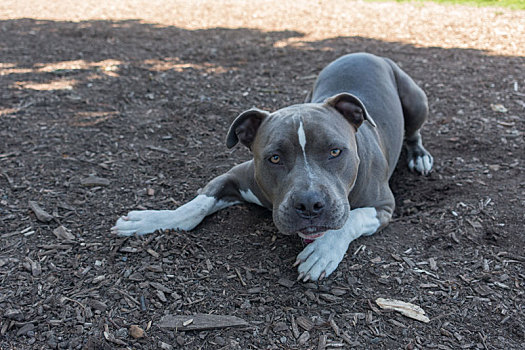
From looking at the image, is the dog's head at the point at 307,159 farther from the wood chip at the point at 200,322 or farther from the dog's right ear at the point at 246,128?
the wood chip at the point at 200,322

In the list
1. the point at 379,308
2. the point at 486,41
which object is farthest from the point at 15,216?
the point at 486,41

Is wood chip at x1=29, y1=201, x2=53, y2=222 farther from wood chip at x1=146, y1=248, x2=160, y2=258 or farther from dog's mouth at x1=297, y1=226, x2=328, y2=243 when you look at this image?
dog's mouth at x1=297, y1=226, x2=328, y2=243

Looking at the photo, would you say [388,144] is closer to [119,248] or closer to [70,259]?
[119,248]

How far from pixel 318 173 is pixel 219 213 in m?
1.22

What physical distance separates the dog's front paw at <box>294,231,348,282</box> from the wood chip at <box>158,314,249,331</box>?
619mm

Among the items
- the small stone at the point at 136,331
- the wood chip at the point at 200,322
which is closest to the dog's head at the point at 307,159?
the wood chip at the point at 200,322

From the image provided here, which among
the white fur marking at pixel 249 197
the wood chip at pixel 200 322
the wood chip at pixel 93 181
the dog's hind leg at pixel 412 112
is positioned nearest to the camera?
the wood chip at pixel 200 322

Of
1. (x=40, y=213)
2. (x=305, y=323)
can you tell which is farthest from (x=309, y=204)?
(x=40, y=213)

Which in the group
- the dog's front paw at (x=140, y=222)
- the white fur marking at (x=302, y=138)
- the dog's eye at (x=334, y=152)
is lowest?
the dog's front paw at (x=140, y=222)

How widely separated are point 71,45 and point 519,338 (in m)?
8.57

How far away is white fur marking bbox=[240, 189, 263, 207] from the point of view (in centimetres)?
439

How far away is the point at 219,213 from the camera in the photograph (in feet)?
14.6

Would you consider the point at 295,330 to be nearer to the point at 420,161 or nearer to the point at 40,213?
the point at 40,213

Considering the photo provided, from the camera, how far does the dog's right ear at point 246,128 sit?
3963mm
